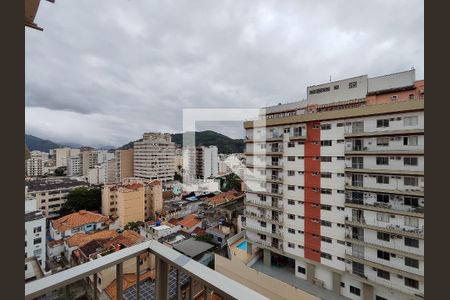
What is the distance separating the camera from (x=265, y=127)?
671cm

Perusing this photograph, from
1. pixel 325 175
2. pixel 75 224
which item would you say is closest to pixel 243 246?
pixel 325 175

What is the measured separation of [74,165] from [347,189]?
26506mm

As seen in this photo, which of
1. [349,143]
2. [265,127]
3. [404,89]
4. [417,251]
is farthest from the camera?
[265,127]

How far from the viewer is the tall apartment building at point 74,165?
22.8 meters

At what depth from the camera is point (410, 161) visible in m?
4.43

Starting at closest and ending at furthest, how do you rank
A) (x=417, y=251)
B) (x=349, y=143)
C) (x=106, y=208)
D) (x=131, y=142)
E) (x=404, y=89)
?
(x=417, y=251), (x=349, y=143), (x=404, y=89), (x=106, y=208), (x=131, y=142)

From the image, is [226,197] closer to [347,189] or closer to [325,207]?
[325,207]

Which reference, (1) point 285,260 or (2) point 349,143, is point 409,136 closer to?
(2) point 349,143

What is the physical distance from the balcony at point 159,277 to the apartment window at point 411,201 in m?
5.58

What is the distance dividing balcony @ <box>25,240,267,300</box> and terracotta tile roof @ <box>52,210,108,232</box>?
393 inches

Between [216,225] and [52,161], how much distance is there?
2473 cm

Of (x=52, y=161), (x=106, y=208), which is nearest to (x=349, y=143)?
(x=106, y=208)

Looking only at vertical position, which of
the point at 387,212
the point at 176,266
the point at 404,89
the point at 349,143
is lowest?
the point at 387,212

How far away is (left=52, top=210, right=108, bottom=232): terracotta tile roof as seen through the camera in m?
8.34
